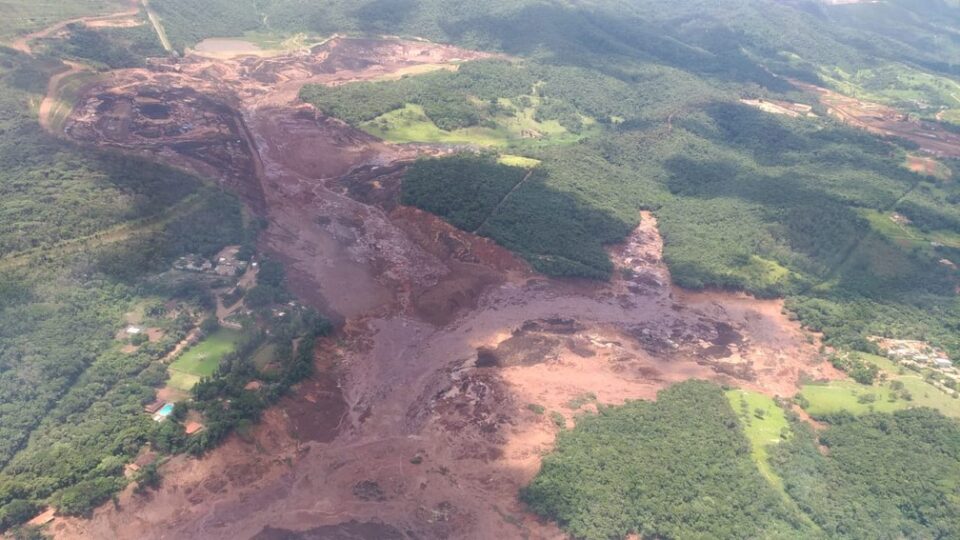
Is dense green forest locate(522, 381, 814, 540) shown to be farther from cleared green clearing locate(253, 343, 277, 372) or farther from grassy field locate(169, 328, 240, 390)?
grassy field locate(169, 328, 240, 390)

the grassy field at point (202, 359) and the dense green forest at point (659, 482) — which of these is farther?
the grassy field at point (202, 359)

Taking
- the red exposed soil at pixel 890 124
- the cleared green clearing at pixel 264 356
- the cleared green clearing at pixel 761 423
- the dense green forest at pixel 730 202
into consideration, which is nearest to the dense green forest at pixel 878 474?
the cleared green clearing at pixel 761 423

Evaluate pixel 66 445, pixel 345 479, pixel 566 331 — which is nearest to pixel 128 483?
pixel 66 445

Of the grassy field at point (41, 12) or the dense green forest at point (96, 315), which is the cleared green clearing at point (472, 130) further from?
the grassy field at point (41, 12)

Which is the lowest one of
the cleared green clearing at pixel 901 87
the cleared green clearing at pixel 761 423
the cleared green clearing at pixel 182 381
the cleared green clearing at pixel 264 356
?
the cleared green clearing at pixel 182 381

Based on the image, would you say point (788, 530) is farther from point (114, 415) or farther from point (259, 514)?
point (114, 415)

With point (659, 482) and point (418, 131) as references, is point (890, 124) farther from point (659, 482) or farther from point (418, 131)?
point (659, 482)
